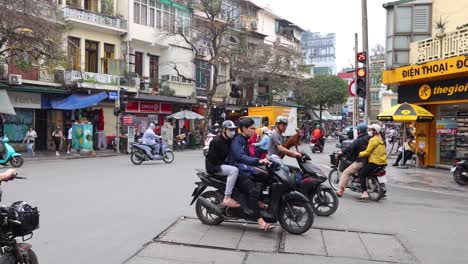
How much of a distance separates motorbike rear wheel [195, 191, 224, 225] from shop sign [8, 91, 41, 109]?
2012 cm

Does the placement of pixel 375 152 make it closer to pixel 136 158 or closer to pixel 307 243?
pixel 307 243

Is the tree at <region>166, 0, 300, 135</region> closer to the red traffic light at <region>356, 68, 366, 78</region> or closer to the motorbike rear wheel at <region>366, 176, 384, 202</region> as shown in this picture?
the red traffic light at <region>356, 68, 366, 78</region>

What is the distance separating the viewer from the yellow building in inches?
618

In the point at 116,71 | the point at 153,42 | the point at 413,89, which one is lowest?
the point at 413,89

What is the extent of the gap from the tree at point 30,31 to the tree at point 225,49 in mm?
12424

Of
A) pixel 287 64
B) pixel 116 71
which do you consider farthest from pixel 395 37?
pixel 287 64

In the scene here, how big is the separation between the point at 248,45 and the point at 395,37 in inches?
918

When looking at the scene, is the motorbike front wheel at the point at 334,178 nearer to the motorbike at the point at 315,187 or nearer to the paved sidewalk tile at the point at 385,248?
the motorbike at the point at 315,187

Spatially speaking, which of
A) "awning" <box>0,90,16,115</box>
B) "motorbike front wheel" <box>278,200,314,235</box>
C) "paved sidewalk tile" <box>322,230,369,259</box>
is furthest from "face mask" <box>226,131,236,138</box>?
"awning" <box>0,90,16,115</box>

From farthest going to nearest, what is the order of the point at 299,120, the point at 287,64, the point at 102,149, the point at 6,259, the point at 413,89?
the point at 299,120 → the point at 287,64 → the point at 102,149 → the point at 413,89 → the point at 6,259

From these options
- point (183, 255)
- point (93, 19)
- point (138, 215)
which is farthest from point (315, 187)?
point (93, 19)

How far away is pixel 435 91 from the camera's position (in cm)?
1725

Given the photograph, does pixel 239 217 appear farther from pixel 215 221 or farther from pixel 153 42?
pixel 153 42

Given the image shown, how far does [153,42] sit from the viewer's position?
3347cm
